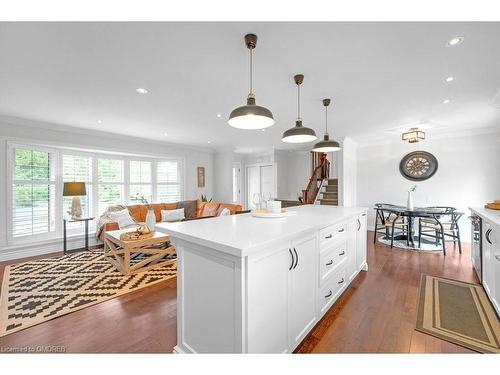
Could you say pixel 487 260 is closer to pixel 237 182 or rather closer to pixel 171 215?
pixel 171 215

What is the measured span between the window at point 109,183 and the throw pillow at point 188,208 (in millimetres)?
1417

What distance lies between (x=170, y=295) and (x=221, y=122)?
292cm

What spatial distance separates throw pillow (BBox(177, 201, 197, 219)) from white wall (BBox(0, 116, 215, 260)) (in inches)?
16.5

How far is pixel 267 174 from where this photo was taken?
821 cm

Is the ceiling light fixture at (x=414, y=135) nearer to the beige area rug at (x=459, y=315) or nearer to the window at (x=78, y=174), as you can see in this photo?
the beige area rug at (x=459, y=315)

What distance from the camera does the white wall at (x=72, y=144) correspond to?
147 inches

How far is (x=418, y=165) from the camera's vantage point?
5.25 meters

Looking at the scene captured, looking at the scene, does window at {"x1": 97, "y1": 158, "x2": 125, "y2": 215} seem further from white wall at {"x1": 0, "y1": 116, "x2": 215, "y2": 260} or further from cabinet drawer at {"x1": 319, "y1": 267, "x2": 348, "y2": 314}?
cabinet drawer at {"x1": 319, "y1": 267, "x2": 348, "y2": 314}

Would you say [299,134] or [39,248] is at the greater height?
[299,134]

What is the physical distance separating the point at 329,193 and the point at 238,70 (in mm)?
5113

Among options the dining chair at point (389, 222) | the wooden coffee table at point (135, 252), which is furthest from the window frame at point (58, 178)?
the dining chair at point (389, 222)

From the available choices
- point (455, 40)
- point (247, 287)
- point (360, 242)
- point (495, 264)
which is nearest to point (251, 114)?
point (247, 287)
